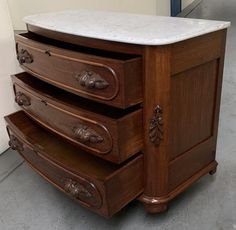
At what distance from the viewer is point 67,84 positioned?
96cm

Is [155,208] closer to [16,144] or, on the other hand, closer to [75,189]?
[75,189]

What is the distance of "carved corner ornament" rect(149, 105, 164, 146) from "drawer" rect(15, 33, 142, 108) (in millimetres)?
61

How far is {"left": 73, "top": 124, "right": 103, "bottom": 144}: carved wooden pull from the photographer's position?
2.94 ft

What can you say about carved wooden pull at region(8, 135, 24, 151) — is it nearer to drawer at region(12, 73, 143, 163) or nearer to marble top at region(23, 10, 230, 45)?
drawer at region(12, 73, 143, 163)

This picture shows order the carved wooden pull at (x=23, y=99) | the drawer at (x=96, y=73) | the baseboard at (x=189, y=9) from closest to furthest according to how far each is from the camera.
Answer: the drawer at (x=96, y=73) → the carved wooden pull at (x=23, y=99) → the baseboard at (x=189, y=9)

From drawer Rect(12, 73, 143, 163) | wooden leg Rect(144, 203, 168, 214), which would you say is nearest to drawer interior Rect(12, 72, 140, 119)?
drawer Rect(12, 73, 143, 163)

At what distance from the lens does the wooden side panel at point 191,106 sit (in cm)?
94

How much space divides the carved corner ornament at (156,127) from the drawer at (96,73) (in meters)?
0.06

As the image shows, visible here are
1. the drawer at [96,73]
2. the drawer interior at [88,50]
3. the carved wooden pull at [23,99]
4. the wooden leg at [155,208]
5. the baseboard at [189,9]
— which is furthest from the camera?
the baseboard at [189,9]

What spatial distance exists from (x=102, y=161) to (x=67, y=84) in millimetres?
253

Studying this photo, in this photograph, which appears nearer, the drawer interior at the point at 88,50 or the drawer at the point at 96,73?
the drawer at the point at 96,73

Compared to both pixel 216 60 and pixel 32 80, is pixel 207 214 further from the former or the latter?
pixel 32 80

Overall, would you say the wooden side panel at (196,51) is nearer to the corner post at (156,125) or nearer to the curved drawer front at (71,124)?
the corner post at (156,125)

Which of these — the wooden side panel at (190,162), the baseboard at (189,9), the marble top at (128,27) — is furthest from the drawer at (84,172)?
the baseboard at (189,9)
